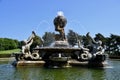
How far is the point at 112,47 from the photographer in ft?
282

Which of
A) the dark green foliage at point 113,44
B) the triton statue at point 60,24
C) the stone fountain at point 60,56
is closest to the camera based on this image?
the stone fountain at point 60,56

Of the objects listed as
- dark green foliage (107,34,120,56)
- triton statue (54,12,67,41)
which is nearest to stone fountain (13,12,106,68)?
triton statue (54,12,67,41)

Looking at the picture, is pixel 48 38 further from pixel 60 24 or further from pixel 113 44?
pixel 113 44

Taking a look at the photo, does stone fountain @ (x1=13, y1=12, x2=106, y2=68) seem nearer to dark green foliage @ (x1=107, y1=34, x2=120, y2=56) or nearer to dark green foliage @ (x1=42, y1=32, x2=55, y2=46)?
dark green foliage @ (x1=42, y1=32, x2=55, y2=46)

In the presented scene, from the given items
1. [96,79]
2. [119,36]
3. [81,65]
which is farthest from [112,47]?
[96,79]

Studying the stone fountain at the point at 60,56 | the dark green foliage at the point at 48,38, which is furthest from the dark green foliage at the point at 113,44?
the stone fountain at the point at 60,56

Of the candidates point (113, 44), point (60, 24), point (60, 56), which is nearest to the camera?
point (60, 56)

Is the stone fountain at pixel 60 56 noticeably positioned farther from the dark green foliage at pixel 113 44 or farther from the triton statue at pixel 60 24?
the dark green foliage at pixel 113 44

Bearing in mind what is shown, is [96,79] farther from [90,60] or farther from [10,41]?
[10,41]

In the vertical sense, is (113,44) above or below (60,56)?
above

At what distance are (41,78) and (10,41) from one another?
131881 millimetres

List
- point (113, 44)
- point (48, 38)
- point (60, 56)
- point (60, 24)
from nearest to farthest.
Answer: point (60, 56), point (60, 24), point (48, 38), point (113, 44)

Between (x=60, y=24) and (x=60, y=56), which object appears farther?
(x=60, y=24)

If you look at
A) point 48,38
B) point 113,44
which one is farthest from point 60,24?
point 113,44
